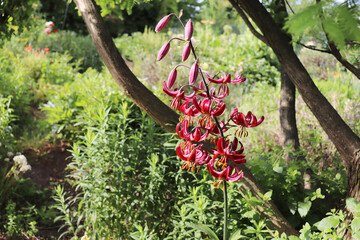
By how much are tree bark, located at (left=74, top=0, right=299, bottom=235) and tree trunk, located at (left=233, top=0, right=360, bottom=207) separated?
1.64ft

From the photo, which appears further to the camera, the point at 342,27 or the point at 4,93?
the point at 4,93

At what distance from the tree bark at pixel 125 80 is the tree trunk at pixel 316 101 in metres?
0.50

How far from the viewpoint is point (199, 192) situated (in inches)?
91.0

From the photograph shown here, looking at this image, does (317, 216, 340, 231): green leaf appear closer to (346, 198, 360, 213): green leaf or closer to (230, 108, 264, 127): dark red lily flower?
(346, 198, 360, 213): green leaf

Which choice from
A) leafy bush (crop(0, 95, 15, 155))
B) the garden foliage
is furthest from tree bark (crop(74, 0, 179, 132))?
leafy bush (crop(0, 95, 15, 155))

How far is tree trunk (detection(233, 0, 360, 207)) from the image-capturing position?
1.91 metres

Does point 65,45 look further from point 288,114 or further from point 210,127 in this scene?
point 210,127

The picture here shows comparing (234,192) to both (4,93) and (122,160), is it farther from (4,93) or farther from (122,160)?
(4,93)

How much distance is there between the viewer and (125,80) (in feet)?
6.44

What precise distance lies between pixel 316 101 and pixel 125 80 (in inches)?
42.7

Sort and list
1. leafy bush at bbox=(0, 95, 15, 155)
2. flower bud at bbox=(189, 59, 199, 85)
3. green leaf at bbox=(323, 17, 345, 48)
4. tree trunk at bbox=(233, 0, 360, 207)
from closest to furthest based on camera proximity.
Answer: green leaf at bbox=(323, 17, 345, 48) → flower bud at bbox=(189, 59, 199, 85) → tree trunk at bbox=(233, 0, 360, 207) → leafy bush at bbox=(0, 95, 15, 155)

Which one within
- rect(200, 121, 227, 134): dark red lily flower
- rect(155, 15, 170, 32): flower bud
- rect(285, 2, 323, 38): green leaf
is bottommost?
rect(200, 121, 227, 134): dark red lily flower

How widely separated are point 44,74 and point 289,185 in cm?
488

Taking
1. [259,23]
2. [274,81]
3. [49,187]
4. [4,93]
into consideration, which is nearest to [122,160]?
[259,23]
